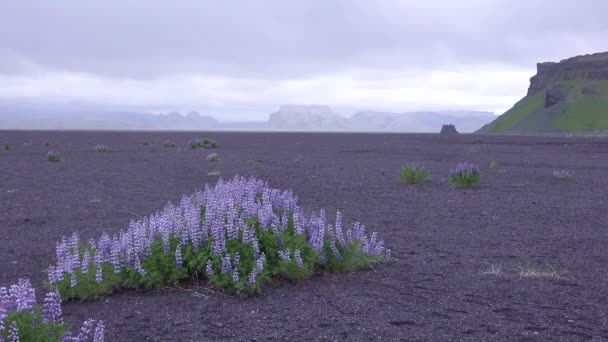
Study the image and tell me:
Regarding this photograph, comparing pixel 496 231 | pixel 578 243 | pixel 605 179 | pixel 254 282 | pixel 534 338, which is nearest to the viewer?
pixel 534 338

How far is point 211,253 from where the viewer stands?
5.90 meters

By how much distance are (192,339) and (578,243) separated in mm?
6230

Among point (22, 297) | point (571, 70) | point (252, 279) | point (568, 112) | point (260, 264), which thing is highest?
point (571, 70)

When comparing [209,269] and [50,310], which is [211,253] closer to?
[209,269]

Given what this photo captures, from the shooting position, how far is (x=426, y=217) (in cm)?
1073

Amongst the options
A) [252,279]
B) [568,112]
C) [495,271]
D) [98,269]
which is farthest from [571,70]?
[98,269]

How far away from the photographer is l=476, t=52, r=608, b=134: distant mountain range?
14150cm

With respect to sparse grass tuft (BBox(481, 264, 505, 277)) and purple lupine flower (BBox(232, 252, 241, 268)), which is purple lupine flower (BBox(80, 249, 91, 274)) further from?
sparse grass tuft (BBox(481, 264, 505, 277))

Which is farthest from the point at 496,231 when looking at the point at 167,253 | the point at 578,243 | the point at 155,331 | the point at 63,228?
the point at 63,228

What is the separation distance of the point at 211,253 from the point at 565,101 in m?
164

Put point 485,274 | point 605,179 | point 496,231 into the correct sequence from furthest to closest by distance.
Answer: point 605,179, point 496,231, point 485,274

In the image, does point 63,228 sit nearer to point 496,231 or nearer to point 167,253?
point 167,253

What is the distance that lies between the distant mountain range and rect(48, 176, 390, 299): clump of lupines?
139 metres

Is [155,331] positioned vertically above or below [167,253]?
below
